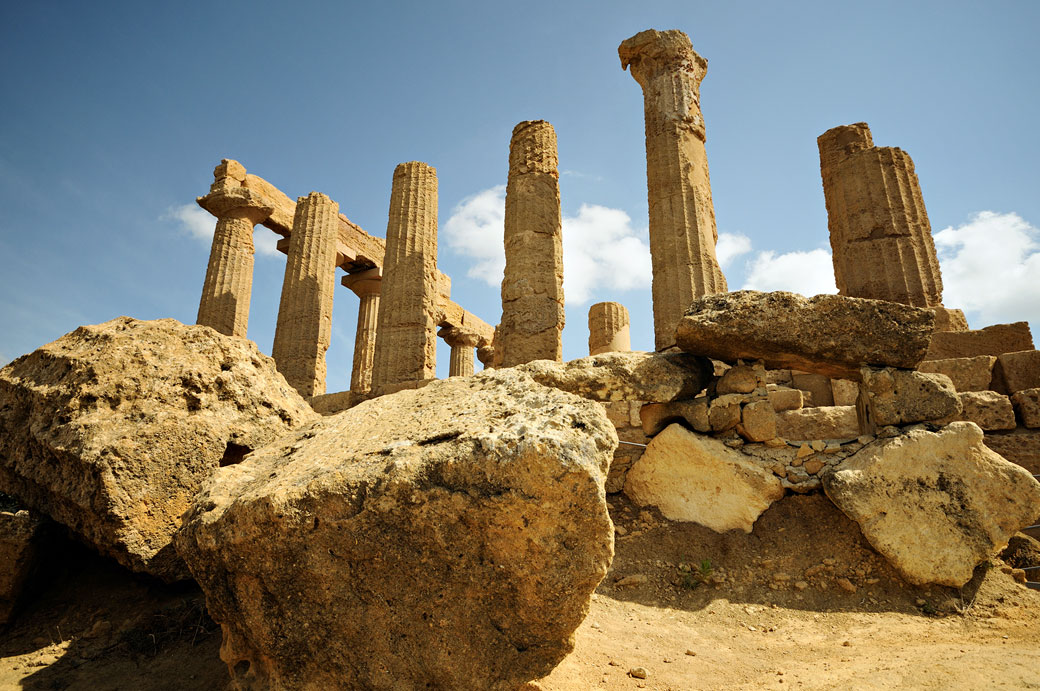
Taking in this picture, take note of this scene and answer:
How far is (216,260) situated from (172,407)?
11885mm

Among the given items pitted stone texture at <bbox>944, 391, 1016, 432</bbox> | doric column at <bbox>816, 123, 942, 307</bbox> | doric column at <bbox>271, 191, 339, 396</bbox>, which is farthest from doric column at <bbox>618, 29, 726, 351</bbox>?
doric column at <bbox>271, 191, 339, 396</bbox>

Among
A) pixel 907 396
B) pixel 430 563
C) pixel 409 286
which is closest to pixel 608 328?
pixel 409 286

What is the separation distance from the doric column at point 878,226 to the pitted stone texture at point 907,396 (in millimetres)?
5250

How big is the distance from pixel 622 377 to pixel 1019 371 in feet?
16.1

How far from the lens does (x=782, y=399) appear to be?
6539 mm

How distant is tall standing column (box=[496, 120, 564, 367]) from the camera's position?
9125 mm

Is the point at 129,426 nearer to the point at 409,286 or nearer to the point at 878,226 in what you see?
the point at 409,286

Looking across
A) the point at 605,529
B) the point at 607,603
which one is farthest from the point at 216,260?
the point at 605,529

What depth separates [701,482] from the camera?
4.56 metres

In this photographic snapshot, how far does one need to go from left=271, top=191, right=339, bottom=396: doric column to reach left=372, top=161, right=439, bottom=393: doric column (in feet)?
5.87

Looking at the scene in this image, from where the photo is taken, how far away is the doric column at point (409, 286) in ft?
36.8

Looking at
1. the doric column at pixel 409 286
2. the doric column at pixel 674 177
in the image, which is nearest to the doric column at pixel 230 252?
the doric column at pixel 409 286

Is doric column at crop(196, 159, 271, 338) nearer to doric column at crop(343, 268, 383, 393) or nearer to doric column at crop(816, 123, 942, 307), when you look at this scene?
doric column at crop(343, 268, 383, 393)

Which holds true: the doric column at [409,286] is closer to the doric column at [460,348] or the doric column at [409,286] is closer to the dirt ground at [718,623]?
the doric column at [460,348]
